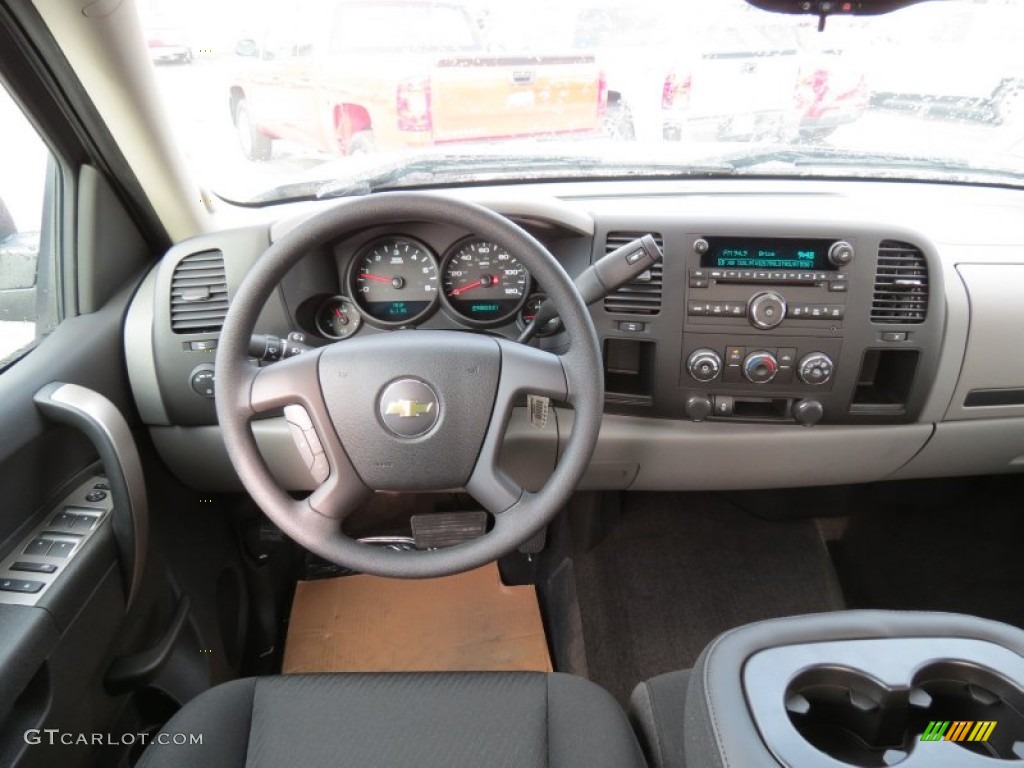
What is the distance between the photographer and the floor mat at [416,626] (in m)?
2.10

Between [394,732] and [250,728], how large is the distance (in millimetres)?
251

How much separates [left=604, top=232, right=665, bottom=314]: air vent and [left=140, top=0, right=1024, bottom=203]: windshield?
1.29 ft

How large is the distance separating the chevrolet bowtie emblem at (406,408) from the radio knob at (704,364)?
0.68 m

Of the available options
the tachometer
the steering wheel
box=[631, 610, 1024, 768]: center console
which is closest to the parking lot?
the tachometer

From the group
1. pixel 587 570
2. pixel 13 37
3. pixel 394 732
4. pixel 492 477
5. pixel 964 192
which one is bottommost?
pixel 587 570

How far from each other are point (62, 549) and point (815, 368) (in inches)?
62.4

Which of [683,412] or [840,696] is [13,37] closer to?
[683,412]

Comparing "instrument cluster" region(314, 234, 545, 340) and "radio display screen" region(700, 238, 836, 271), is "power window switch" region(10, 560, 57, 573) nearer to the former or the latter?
"instrument cluster" region(314, 234, 545, 340)

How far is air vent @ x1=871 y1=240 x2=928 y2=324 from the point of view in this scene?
1.59 m

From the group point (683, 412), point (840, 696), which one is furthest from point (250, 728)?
point (683, 412)

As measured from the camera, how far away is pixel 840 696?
1.01 metres

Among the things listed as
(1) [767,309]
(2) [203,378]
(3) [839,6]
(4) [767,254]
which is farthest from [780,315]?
(2) [203,378]

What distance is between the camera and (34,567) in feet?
4.20

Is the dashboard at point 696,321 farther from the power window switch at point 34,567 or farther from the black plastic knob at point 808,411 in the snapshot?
the power window switch at point 34,567
